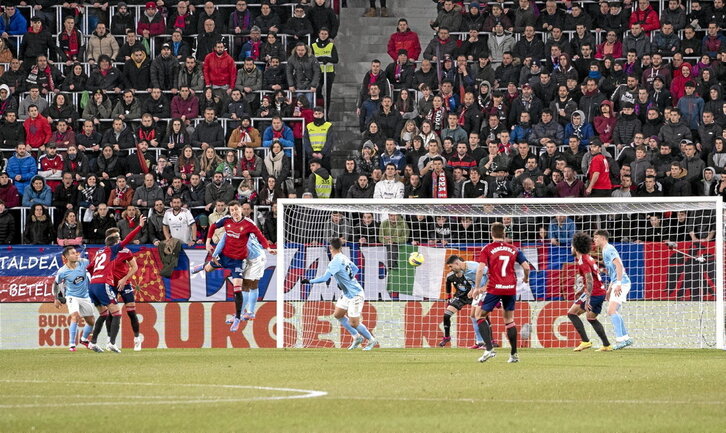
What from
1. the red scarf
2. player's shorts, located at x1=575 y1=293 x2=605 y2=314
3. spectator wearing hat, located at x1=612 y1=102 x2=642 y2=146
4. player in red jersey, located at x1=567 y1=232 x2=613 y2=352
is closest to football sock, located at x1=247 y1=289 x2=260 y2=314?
the red scarf

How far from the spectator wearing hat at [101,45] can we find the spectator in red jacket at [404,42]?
669cm

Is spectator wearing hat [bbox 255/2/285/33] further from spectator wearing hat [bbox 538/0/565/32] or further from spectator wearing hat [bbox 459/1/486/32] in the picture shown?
spectator wearing hat [bbox 538/0/565/32]

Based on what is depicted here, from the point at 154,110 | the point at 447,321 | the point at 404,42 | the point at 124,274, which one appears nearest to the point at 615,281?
the point at 447,321

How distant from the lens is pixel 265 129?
2609cm

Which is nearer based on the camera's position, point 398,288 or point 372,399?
point 372,399

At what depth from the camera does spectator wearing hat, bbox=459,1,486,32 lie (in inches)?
1116

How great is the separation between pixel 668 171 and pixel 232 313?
897cm

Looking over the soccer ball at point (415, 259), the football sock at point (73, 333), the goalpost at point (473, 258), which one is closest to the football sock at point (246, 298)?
the goalpost at point (473, 258)

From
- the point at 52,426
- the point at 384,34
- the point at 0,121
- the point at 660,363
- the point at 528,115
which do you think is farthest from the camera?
the point at 384,34

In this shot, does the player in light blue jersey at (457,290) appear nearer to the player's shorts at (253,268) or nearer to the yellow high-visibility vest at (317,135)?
the player's shorts at (253,268)

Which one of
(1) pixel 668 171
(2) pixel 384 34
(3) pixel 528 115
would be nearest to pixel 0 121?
(2) pixel 384 34

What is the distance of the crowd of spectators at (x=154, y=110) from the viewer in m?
24.5

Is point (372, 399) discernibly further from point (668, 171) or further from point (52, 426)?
point (668, 171)

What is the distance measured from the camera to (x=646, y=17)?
27594mm
